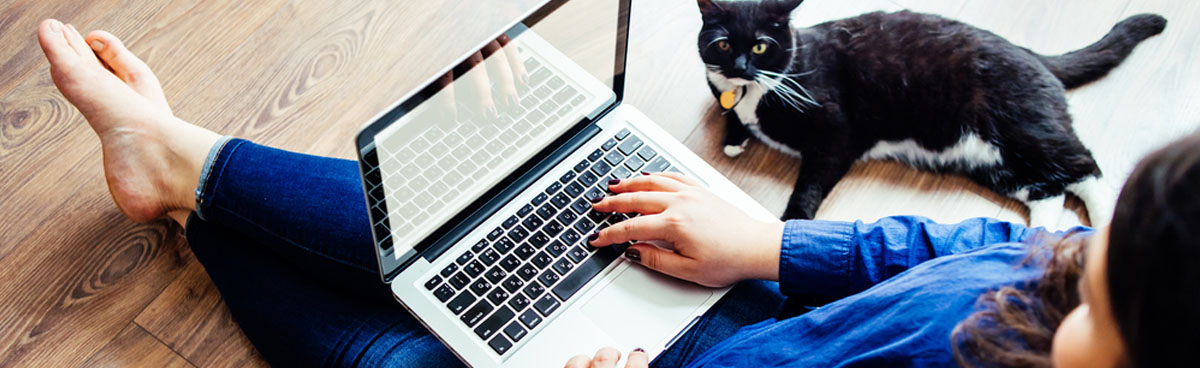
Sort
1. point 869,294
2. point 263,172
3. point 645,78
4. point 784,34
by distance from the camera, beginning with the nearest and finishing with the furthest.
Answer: point 869,294 → point 263,172 → point 784,34 → point 645,78

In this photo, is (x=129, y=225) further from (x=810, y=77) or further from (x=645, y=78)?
(x=810, y=77)

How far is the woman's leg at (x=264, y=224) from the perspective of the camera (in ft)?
2.79

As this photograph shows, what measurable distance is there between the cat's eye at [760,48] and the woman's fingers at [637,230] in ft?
1.32

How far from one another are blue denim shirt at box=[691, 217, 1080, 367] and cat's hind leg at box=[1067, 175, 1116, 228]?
0.43 metres

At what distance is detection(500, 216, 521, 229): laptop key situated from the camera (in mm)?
814

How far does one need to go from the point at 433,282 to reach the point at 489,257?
0.06 meters

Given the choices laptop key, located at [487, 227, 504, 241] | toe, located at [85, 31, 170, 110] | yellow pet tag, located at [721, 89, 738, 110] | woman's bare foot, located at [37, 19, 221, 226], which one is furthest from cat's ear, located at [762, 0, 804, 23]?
toe, located at [85, 31, 170, 110]

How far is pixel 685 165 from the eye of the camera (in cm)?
89

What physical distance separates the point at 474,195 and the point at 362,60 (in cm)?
55

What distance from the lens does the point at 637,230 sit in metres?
0.79

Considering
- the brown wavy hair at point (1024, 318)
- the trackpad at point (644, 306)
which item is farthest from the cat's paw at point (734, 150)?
the brown wavy hair at point (1024, 318)

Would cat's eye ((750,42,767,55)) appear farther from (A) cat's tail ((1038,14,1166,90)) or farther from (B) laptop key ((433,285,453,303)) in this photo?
(B) laptop key ((433,285,453,303))

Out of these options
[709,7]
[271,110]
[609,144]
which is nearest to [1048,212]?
[709,7]

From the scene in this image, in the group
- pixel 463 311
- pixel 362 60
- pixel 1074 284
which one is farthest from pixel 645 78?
pixel 1074 284
